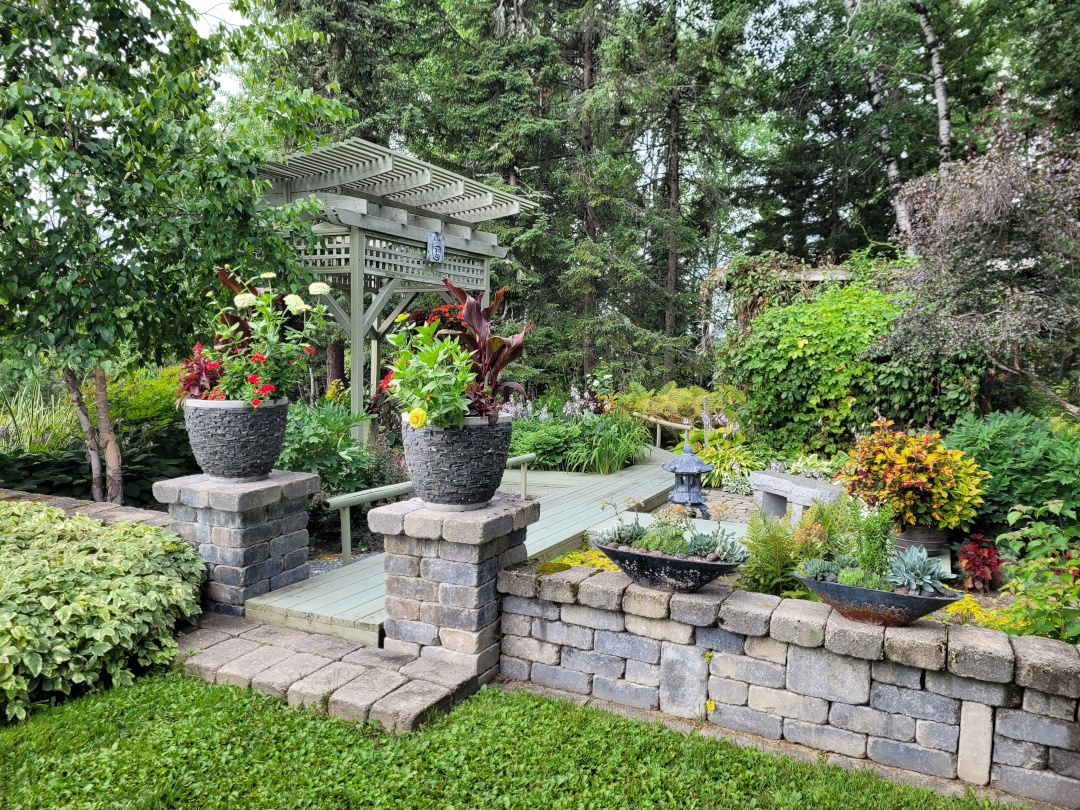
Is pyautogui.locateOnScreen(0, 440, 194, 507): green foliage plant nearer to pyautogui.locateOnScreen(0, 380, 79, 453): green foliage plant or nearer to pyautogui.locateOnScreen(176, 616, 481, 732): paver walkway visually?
pyautogui.locateOnScreen(0, 380, 79, 453): green foliage plant

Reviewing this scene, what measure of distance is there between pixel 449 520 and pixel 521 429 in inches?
192

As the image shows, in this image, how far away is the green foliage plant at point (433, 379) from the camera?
8.55 ft

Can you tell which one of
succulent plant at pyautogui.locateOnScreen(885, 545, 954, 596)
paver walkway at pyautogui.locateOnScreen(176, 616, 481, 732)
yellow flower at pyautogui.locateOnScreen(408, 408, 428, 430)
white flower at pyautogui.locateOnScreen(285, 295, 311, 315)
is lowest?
paver walkway at pyautogui.locateOnScreen(176, 616, 481, 732)

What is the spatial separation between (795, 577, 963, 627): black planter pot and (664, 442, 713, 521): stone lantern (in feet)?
7.66

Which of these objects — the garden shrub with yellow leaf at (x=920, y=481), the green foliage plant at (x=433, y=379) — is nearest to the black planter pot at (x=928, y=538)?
the garden shrub with yellow leaf at (x=920, y=481)

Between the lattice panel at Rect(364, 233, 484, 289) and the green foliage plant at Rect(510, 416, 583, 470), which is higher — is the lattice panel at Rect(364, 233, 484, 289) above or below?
above

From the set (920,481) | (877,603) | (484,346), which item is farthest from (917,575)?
(920,481)

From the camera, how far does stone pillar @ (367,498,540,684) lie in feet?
8.79

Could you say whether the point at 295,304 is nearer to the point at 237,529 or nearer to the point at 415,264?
the point at 237,529

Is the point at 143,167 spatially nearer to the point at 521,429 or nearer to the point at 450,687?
the point at 450,687

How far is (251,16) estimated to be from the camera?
4988 millimetres

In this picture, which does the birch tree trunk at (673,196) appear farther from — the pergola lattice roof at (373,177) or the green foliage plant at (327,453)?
the green foliage plant at (327,453)

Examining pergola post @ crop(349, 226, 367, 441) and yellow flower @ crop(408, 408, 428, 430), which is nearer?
yellow flower @ crop(408, 408, 428, 430)

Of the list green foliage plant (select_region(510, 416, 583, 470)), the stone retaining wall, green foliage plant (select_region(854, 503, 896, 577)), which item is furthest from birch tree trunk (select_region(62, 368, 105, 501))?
green foliage plant (select_region(854, 503, 896, 577))
